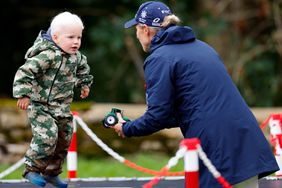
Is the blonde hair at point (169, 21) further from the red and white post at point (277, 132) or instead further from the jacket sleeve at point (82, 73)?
the red and white post at point (277, 132)

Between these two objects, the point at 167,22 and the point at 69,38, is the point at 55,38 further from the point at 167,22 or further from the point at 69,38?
the point at 167,22

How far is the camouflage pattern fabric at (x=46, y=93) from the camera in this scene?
7.49 metres

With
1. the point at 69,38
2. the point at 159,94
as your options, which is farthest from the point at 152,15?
the point at 69,38

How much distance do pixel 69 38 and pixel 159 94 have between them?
148 cm

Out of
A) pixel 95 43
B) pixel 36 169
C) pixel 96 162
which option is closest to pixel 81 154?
pixel 96 162

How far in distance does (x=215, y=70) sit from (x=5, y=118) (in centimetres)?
906

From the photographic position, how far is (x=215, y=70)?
653 cm

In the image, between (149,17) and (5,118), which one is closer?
(149,17)

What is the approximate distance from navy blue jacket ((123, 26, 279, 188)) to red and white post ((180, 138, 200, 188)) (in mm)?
98

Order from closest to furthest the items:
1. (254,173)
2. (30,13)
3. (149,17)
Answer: (254,173), (149,17), (30,13)

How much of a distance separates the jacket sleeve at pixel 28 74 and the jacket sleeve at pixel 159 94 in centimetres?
125

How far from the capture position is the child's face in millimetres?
7625

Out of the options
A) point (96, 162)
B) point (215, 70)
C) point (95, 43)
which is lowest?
point (96, 162)

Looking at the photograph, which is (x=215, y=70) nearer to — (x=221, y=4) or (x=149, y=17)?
(x=149, y=17)
